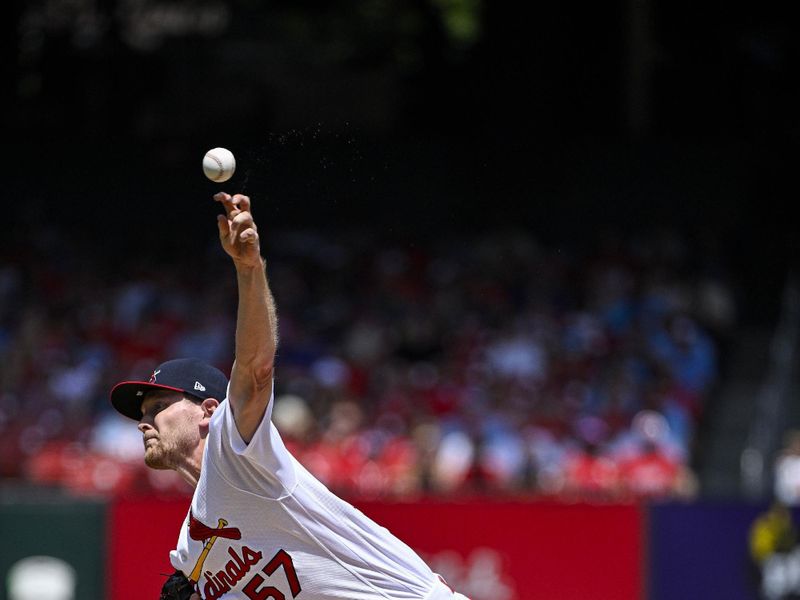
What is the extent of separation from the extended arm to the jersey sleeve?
0.02m

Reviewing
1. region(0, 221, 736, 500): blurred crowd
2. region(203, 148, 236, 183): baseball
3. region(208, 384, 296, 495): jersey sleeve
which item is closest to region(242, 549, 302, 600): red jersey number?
region(208, 384, 296, 495): jersey sleeve

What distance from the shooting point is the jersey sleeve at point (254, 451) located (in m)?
4.04

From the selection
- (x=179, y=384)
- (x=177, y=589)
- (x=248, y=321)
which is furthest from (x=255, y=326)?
(x=177, y=589)

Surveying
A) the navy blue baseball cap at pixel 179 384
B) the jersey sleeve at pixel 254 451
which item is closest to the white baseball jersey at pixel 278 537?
the jersey sleeve at pixel 254 451

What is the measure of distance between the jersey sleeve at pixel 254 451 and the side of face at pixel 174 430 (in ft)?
0.95

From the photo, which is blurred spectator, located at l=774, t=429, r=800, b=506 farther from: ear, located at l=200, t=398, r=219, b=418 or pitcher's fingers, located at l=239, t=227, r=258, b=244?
pitcher's fingers, located at l=239, t=227, r=258, b=244

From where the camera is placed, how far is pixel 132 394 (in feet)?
14.9

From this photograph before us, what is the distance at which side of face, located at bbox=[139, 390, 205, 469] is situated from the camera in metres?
4.43

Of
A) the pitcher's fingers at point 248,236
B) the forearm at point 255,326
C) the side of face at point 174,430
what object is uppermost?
the pitcher's fingers at point 248,236

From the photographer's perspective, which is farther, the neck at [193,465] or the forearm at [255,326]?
the neck at [193,465]

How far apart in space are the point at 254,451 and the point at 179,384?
52 cm

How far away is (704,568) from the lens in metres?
10.6

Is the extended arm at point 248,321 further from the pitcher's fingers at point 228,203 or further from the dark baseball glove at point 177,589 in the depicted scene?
the dark baseball glove at point 177,589

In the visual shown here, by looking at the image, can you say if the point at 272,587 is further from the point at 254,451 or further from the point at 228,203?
the point at 228,203
